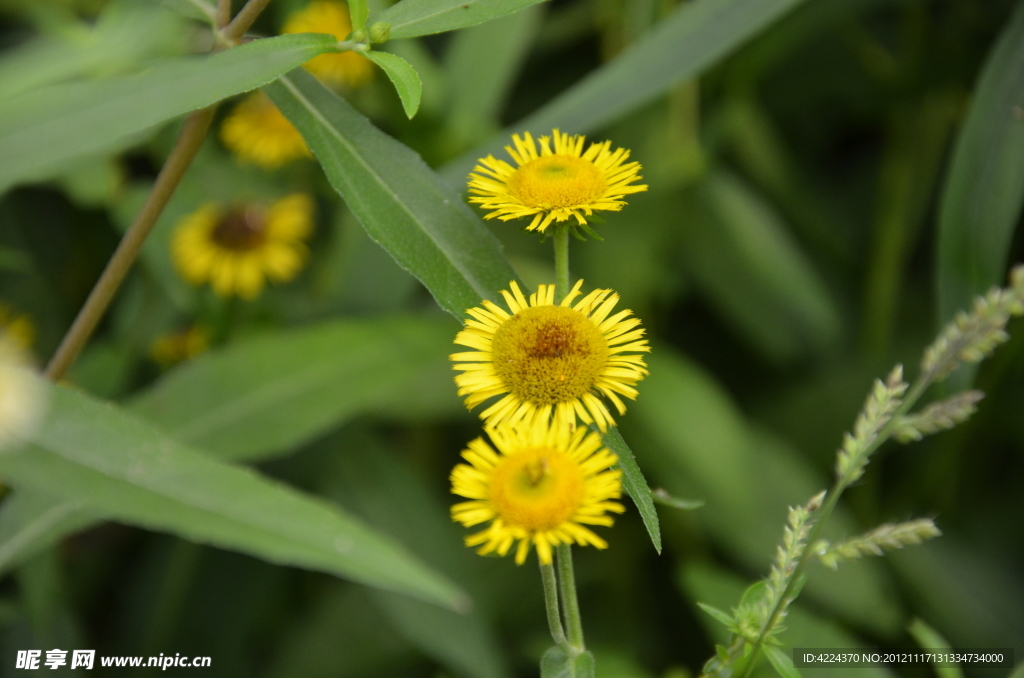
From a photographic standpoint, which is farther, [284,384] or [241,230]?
[241,230]

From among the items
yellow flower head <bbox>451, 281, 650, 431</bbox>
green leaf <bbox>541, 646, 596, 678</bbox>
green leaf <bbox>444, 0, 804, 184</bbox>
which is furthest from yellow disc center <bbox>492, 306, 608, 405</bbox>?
green leaf <bbox>444, 0, 804, 184</bbox>

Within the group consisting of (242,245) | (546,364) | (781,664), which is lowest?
(781,664)

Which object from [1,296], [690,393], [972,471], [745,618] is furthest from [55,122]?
[972,471]

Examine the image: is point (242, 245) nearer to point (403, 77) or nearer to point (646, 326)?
point (646, 326)

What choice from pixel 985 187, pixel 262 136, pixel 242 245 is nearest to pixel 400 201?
pixel 985 187

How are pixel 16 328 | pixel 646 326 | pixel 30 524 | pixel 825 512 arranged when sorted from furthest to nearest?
pixel 646 326 < pixel 16 328 < pixel 30 524 < pixel 825 512

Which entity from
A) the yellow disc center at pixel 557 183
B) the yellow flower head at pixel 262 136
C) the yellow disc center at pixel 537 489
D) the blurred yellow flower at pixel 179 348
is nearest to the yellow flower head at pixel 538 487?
the yellow disc center at pixel 537 489

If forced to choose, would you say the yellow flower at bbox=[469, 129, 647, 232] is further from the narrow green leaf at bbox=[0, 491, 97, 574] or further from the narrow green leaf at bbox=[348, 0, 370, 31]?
the narrow green leaf at bbox=[0, 491, 97, 574]
